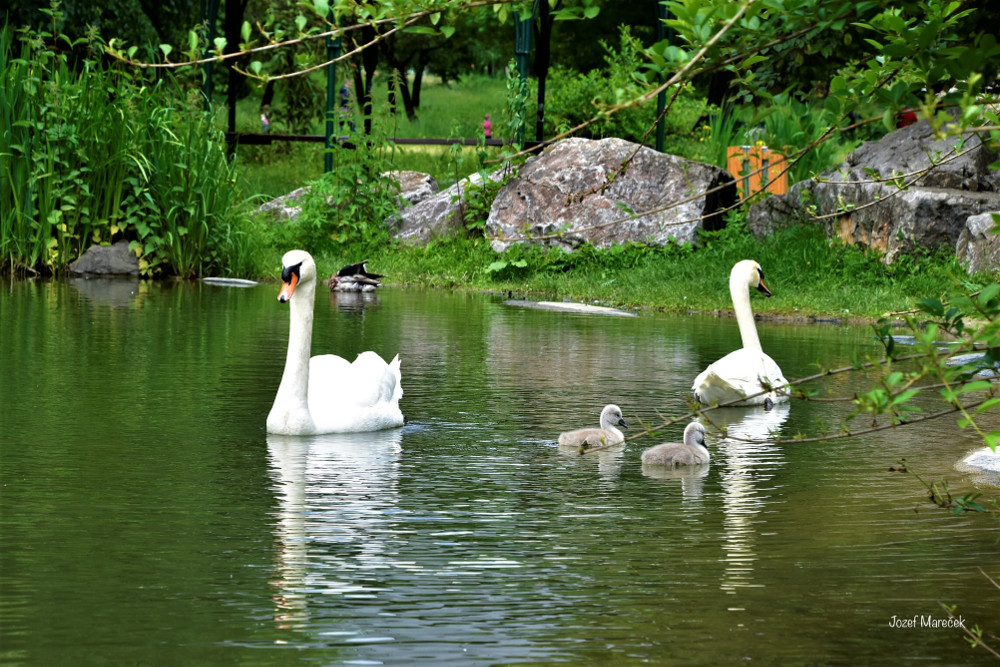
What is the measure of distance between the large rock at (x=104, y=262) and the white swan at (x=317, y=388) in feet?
33.4

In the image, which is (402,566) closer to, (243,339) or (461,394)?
(461,394)

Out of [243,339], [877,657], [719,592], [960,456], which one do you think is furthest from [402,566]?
[243,339]

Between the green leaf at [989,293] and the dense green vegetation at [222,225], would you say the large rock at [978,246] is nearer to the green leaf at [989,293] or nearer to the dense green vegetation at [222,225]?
the dense green vegetation at [222,225]

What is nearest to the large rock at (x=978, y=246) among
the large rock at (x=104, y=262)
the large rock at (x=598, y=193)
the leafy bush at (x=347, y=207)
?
the large rock at (x=598, y=193)

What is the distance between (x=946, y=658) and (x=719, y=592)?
2.79ft

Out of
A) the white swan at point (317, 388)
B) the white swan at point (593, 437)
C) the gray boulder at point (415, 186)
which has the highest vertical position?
the gray boulder at point (415, 186)

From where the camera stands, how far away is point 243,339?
41.0ft

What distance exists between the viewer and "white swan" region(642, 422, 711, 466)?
7543mm

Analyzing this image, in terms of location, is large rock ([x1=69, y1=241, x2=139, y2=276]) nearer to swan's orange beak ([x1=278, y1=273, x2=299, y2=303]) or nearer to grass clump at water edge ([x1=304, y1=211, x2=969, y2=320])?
grass clump at water edge ([x1=304, y1=211, x2=969, y2=320])

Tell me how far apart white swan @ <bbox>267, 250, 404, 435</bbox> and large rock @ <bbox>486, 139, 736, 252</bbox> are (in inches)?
441

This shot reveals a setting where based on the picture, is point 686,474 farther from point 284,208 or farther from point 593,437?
point 284,208

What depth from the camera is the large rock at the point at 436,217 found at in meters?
21.6

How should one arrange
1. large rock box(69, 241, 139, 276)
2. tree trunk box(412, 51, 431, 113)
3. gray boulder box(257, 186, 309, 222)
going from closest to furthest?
large rock box(69, 241, 139, 276), gray boulder box(257, 186, 309, 222), tree trunk box(412, 51, 431, 113)

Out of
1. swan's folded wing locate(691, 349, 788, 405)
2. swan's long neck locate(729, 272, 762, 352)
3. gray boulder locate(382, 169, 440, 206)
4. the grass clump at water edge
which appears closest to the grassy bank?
the grass clump at water edge
